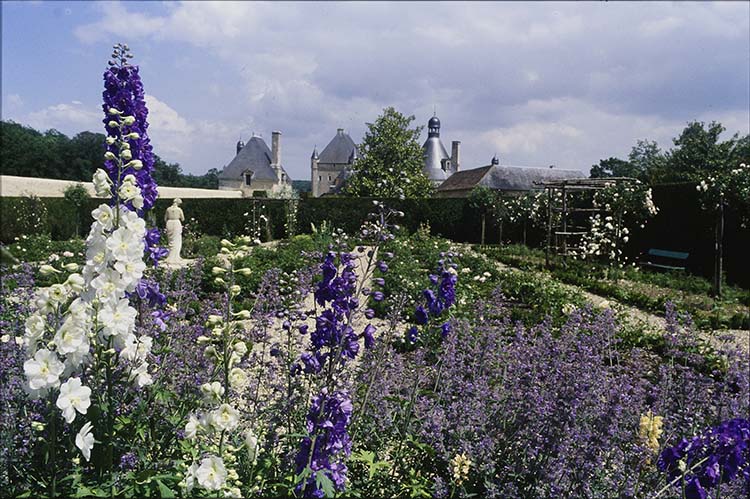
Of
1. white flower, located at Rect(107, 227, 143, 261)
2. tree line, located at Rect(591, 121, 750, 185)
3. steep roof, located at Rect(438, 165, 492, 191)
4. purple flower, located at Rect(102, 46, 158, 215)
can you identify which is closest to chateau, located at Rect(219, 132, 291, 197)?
steep roof, located at Rect(438, 165, 492, 191)

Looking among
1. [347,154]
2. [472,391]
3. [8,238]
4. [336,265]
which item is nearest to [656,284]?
[472,391]

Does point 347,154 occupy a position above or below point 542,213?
above

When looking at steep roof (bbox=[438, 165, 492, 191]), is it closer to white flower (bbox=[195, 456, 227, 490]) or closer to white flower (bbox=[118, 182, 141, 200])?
white flower (bbox=[118, 182, 141, 200])

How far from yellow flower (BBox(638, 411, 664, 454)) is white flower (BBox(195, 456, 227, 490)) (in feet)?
6.75

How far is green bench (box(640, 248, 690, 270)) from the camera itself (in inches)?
521

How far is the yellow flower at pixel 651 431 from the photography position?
2779mm

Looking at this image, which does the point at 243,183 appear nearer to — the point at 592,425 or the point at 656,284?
the point at 656,284

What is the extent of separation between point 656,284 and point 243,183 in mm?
49784

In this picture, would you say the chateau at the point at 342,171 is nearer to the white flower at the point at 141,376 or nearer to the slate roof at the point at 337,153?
the slate roof at the point at 337,153

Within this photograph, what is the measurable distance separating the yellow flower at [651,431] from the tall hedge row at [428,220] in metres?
7.86

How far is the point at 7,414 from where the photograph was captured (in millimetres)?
2236

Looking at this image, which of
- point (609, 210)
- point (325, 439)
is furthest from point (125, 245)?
point (609, 210)

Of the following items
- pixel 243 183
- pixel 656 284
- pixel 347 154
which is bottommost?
pixel 656 284

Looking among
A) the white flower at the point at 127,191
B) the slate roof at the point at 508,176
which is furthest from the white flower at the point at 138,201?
the slate roof at the point at 508,176
